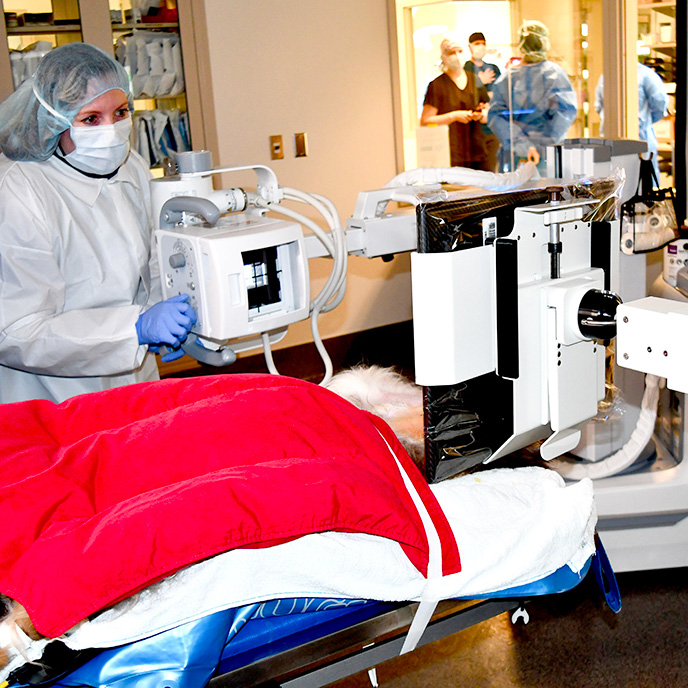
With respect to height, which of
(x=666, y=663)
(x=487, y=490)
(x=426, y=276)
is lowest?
(x=666, y=663)

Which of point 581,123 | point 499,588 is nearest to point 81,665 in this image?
point 499,588

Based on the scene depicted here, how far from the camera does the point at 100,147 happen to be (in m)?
1.83

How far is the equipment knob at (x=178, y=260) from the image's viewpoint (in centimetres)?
154

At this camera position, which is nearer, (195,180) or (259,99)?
(195,180)

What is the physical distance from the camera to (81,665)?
934mm

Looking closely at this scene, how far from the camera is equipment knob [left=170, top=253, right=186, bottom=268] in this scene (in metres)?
1.54

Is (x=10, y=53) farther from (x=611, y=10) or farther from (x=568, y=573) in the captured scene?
(x=568, y=573)

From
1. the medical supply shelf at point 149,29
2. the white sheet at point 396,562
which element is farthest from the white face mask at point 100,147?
the medical supply shelf at point 149,29

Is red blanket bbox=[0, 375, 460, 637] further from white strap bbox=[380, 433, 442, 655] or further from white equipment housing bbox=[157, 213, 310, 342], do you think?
white equipment housing bbox=[157, 213, 310, 342]

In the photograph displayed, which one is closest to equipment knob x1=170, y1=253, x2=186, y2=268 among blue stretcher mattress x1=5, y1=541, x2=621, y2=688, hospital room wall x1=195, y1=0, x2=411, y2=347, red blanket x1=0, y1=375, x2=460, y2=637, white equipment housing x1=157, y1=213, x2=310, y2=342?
white equipment housing x1=157, y1=213, x2=310, y2=342

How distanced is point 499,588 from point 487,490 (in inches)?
5.4

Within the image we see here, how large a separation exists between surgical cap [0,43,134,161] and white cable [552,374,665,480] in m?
1.37

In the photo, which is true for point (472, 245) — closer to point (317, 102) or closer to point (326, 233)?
point (326, 233)

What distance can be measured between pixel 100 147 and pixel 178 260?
46 centimetres
